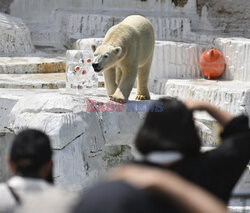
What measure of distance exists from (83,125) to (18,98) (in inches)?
46.2

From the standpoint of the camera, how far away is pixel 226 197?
6.34 feet

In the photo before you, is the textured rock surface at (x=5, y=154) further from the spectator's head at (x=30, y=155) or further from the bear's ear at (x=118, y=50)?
the spectator's head at (x=30, y=155)

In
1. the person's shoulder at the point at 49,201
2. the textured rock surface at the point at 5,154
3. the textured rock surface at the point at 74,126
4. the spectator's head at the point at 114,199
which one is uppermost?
the spectator's head at the point at 114,199

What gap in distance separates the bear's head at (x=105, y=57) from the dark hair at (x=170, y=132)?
3.88 meters

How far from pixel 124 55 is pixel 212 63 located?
3097 mm

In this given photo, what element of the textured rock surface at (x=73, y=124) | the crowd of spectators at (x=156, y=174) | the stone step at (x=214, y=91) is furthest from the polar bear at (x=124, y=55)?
the crowd of spectators at (x=156, y=174)

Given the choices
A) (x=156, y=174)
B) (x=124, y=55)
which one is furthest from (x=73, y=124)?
(x=156, y=174)

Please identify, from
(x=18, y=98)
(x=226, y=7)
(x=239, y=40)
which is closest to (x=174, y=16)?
(x=226, y=7)

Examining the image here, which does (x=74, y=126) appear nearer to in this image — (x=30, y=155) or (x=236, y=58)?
(x=236, y=58)

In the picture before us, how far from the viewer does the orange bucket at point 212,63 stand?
8.65m

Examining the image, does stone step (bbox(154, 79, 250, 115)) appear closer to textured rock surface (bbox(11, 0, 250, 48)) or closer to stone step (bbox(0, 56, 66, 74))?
Result: stone step (bbox(0, 56, 66, 74))

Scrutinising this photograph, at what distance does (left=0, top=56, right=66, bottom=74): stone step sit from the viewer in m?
8.85

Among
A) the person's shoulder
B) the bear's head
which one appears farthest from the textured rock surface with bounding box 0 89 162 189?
the person's shoulder

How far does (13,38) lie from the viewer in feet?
34.4
